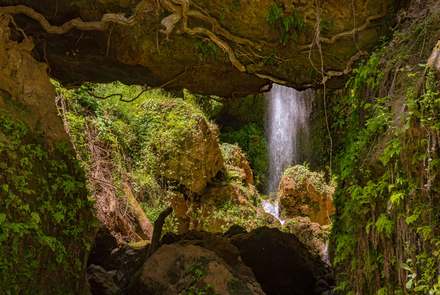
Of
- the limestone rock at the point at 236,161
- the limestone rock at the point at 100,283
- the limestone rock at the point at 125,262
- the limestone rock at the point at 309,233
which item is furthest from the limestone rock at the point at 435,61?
the limestone rock at the point at 236,161

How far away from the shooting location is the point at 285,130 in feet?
52.4

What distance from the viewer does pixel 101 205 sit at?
7043mm

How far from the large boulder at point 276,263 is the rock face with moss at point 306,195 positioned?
7.13 metres

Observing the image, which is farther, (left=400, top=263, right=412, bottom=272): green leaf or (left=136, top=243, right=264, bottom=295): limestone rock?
(left=136, top=243, right=264, bottom=295): limestone rock

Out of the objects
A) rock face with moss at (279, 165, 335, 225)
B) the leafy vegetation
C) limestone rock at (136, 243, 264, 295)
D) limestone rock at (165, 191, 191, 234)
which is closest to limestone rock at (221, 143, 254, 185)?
rock face with moss at (279, 165, 335, 225)

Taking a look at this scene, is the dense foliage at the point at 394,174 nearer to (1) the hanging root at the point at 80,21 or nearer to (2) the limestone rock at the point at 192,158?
(1) the hanging root at the point at 80,21

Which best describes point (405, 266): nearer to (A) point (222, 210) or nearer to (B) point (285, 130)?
(A) point (222, 210)

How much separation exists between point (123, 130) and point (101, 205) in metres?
2.82

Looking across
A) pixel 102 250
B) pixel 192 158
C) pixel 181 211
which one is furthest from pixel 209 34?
pixel 181 211

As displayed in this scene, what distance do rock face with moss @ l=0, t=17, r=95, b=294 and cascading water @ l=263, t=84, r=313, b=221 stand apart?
40.3 feet

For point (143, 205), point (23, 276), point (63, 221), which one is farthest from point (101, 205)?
point (23, 276)

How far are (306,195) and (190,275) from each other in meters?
9.54

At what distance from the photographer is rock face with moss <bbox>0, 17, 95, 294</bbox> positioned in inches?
123

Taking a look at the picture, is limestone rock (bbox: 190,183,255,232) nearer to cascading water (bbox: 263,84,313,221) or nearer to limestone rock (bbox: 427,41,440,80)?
cascading water (bbox: 263,84,313,221)
